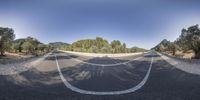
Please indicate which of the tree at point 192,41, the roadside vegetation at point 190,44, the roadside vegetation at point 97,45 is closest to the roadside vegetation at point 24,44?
the roadside vegetation at point 97,45

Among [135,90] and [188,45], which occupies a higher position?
[188,45]

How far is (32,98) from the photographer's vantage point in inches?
216

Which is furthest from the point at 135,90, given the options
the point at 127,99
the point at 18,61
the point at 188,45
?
the point at 18,61

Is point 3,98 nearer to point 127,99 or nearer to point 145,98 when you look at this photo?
point 127,99

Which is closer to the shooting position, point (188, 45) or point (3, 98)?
point (3, 98)

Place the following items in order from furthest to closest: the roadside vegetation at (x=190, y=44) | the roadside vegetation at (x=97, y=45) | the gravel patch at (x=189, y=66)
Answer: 1. the roadside vegetation at (x=97, y=45)
2. the roadside vegetation at (x=190, y=44)
3. the gravel patch at (x=189, y=66)

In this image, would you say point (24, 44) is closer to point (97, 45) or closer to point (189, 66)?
point (97, 45)

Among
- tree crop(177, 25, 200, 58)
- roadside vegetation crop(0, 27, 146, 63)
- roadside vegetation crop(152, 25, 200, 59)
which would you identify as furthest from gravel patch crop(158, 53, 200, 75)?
roadside vegetation crop(0, 27, 146, 63)

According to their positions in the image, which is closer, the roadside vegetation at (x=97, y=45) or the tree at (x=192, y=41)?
the tree at (x=192, y=41)

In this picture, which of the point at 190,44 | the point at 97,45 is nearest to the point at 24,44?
the point at 97,45

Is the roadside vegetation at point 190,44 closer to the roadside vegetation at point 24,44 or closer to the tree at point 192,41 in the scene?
the tree at point 192,41

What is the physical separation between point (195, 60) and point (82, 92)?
12.4 metres

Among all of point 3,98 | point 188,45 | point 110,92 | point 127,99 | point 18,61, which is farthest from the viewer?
point 18,61

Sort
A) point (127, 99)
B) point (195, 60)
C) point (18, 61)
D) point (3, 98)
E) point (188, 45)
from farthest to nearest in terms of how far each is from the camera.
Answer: point (18, 61) < point (188, 45) < point (195, 60) < point (3, 98) < point (127, 99)
